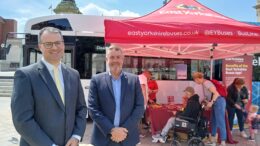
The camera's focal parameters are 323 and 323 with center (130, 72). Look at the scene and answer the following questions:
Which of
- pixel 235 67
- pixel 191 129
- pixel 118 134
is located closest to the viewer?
pixel 118 134

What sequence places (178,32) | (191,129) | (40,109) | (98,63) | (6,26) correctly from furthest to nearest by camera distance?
(6,26), (98,63), (191,129), (178,32), (40,109)

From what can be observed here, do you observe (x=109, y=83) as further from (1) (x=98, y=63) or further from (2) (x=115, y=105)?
(1) (x=98, y=63)

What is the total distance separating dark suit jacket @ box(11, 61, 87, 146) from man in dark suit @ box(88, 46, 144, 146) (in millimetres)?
718

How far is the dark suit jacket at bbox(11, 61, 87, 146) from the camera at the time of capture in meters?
2.40

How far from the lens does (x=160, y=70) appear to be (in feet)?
32.2

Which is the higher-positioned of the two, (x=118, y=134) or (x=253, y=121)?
(x=118, y=134)

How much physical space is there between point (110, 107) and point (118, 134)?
30 centimetres

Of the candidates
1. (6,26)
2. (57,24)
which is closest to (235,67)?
(57,24)

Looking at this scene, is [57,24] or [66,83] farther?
[57,24]

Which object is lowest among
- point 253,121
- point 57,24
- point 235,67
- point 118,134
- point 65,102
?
point 253,121

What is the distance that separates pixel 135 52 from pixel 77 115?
5912mm

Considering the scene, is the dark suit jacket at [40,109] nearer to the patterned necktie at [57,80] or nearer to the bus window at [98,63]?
the patterned necktie at [57,80]

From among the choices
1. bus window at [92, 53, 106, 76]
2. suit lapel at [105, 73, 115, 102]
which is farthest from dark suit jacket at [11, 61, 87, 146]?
bus window at [92, 53, 106, 76]

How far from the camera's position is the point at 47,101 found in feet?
8.18
